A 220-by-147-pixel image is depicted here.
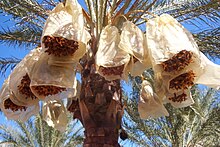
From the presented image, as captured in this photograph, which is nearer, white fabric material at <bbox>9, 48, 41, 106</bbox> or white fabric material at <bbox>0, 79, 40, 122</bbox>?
white fabric material at <bbox>9, 48, 41, 106</bbox>

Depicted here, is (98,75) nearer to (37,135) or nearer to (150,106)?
(150,106)

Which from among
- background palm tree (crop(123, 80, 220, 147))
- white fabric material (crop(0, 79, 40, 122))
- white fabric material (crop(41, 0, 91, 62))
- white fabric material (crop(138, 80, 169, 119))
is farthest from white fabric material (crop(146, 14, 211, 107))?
background palm tree (crop(123, 80, 220, 147))

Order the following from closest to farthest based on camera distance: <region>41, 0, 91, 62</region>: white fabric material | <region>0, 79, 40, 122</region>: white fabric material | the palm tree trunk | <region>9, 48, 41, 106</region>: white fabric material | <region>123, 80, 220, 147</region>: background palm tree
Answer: <region>41, 0, 91, 62</region>: white fabric material, <region>9, 48, 41, 106</region>: white fabric material, <region>0, 79, 40, 122</region>: white fabric material, the palm tree trunk, <region>123, 80, 220, 147</region>: background palm tree

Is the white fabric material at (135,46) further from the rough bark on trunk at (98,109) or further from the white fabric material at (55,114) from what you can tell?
the white fabric material at (55,114)

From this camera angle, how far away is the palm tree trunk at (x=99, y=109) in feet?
12.3

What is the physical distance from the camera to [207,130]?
32.1ft

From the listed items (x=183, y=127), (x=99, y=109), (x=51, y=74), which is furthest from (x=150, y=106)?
(x=183, y=127)

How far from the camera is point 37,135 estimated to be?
12281 millimetres

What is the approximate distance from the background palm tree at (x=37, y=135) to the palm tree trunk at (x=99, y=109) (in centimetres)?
809

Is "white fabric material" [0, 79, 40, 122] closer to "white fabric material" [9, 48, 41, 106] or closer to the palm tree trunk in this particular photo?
"white fabric material" [9, 48, 41, 106]

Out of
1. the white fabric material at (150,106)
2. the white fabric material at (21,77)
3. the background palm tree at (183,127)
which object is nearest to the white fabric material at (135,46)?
the white fabric material at (150,106)

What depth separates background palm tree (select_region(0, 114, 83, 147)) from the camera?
12.1 m

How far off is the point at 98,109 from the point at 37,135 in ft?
28.8

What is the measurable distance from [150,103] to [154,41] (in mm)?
756
